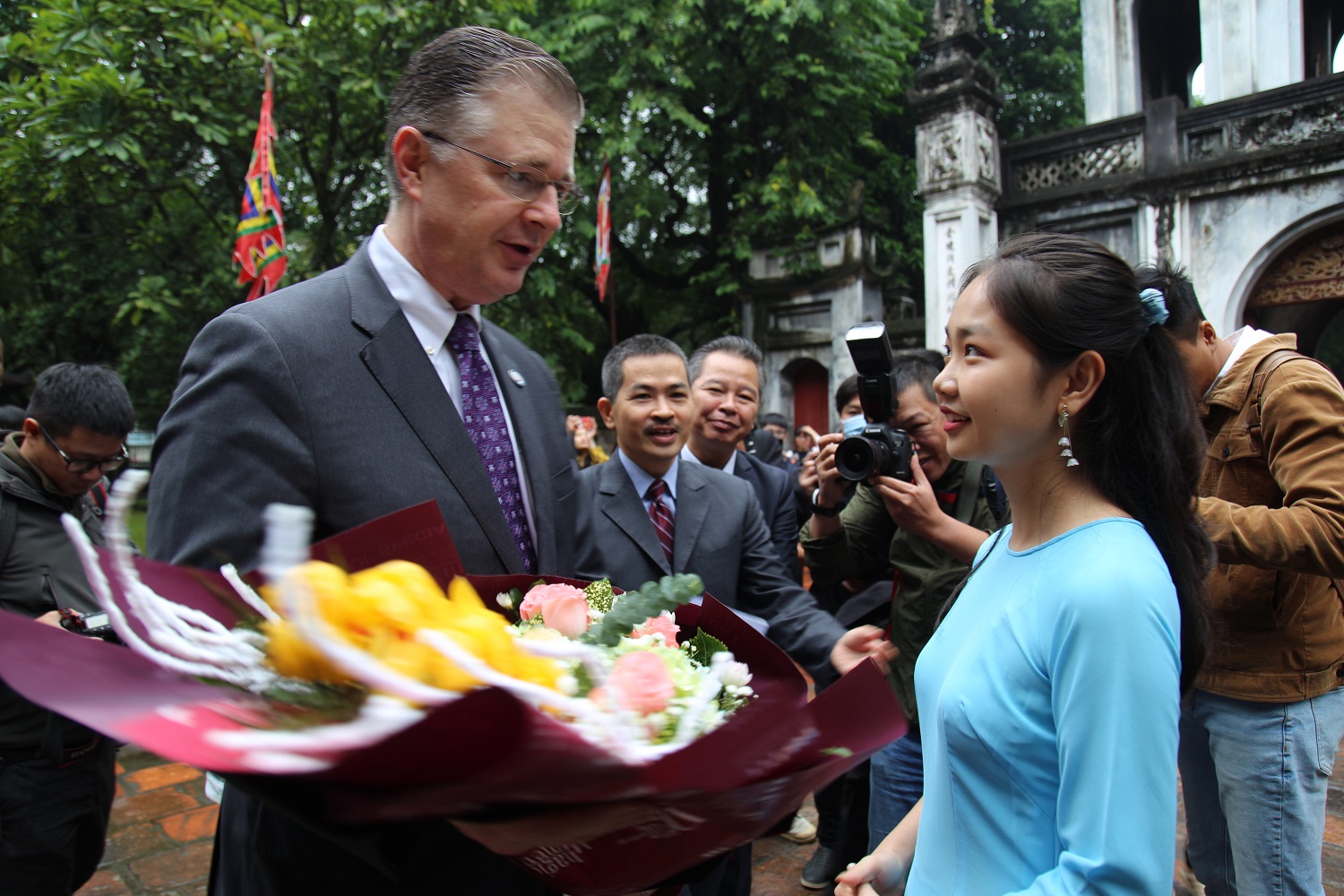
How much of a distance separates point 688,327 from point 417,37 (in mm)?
7601

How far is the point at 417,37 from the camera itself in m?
8.00

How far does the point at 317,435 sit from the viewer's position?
55.1 inches

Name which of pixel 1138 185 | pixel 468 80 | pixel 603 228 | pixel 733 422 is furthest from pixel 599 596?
pixel 1138 185

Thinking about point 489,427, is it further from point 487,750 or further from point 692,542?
point 692,542

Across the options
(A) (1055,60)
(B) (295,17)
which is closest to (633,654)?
(B) (295,17)

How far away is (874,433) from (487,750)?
188 centimetres

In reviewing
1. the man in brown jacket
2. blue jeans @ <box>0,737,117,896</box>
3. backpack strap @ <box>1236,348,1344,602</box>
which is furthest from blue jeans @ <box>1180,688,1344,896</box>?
blue jeans @ <box>0,737,117,896</box>

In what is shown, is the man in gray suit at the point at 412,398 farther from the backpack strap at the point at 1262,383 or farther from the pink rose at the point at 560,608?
the backpack strap at the point at 1262,383

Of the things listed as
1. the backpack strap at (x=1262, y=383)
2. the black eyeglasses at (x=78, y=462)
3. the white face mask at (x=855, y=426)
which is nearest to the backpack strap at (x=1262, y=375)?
the backpack strap at (x=1262, y=383)

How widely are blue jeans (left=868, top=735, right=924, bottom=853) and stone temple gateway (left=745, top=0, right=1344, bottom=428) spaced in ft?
28.0

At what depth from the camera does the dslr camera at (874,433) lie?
248 centimetres

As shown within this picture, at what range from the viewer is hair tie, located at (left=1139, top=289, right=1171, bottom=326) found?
1401mm

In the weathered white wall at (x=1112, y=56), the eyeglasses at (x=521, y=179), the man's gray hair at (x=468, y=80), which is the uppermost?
the weathered white wall at (x=1112, y=56)

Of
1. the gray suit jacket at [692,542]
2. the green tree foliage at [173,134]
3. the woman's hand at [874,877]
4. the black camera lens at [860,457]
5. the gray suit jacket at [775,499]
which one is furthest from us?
the green tree foliage at [173,134]
